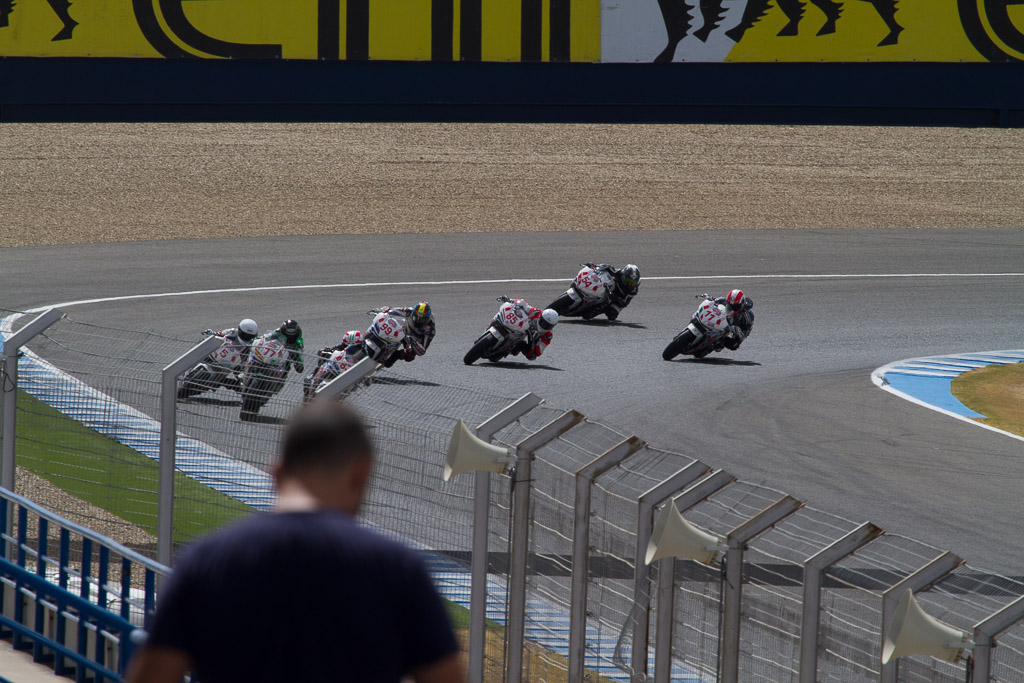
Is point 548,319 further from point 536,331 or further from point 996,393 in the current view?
point 996,393

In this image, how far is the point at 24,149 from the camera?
3431 centimetres

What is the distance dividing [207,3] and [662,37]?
146 inches

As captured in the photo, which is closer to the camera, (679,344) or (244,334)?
(244,334)

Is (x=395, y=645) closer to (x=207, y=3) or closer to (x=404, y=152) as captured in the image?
(x=207, y=3)

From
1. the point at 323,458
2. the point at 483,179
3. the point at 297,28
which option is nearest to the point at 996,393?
the point at 297,28

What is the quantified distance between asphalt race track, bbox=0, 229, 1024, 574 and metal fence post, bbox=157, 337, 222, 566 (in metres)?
6.21

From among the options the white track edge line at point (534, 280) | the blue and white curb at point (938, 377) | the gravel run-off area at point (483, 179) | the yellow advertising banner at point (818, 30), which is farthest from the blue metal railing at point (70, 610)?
the gravel run-off area at point (483, 179)

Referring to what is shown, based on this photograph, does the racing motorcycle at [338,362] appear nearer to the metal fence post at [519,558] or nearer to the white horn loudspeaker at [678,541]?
the metal fence post at [519,558]

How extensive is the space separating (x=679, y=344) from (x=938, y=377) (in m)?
3.46

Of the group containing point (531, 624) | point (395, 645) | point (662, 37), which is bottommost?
point (531, 624)

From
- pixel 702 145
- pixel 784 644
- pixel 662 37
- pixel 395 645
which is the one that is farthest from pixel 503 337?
pixel 702 145

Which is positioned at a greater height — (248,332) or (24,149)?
(24,149)

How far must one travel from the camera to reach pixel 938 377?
1738 centimetres

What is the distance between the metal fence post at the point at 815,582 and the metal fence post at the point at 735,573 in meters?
0.21
